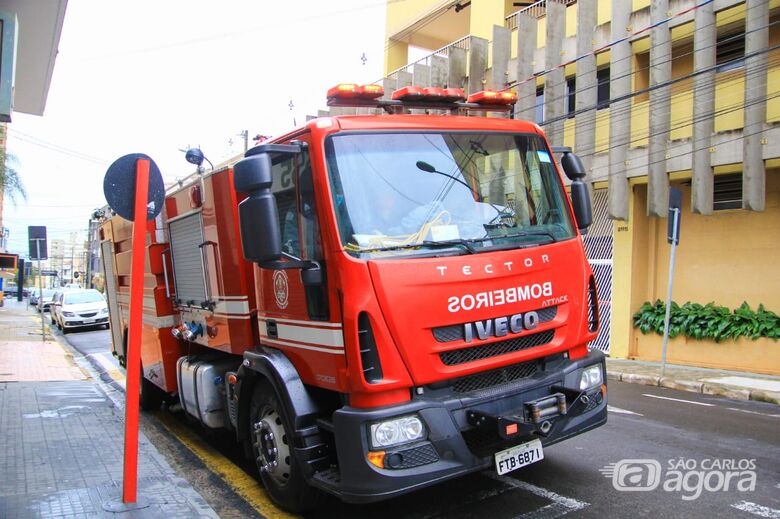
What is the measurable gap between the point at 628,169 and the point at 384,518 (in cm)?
1077

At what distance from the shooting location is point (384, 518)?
4.29m

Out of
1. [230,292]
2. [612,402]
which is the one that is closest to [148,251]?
[230,292]

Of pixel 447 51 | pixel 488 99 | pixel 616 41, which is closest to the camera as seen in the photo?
pixel 488 99

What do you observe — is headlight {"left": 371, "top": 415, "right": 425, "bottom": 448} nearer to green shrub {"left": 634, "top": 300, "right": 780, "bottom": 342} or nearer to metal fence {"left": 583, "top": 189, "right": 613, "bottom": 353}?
green shrub {"left": 634, "top": 300, "right": 780, "bottom": 342}

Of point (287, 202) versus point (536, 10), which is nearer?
point (287, 202)

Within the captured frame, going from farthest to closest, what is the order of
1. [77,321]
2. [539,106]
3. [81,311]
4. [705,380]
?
[81,311]
[77,321]
[539,106]
[705,380]

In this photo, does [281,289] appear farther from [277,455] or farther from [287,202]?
[277,455]

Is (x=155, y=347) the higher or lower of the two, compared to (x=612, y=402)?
higher

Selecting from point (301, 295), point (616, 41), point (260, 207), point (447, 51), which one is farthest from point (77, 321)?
point (260, 207)

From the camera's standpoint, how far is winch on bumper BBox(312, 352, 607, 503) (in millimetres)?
3547

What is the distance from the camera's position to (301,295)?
4.13m

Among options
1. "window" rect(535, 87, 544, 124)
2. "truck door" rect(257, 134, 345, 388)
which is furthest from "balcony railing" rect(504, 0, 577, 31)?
"truck door" rect(257, 134, 345, 388)

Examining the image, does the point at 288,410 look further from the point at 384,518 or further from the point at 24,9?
the point at 24,9

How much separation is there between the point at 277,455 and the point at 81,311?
19.2 m
